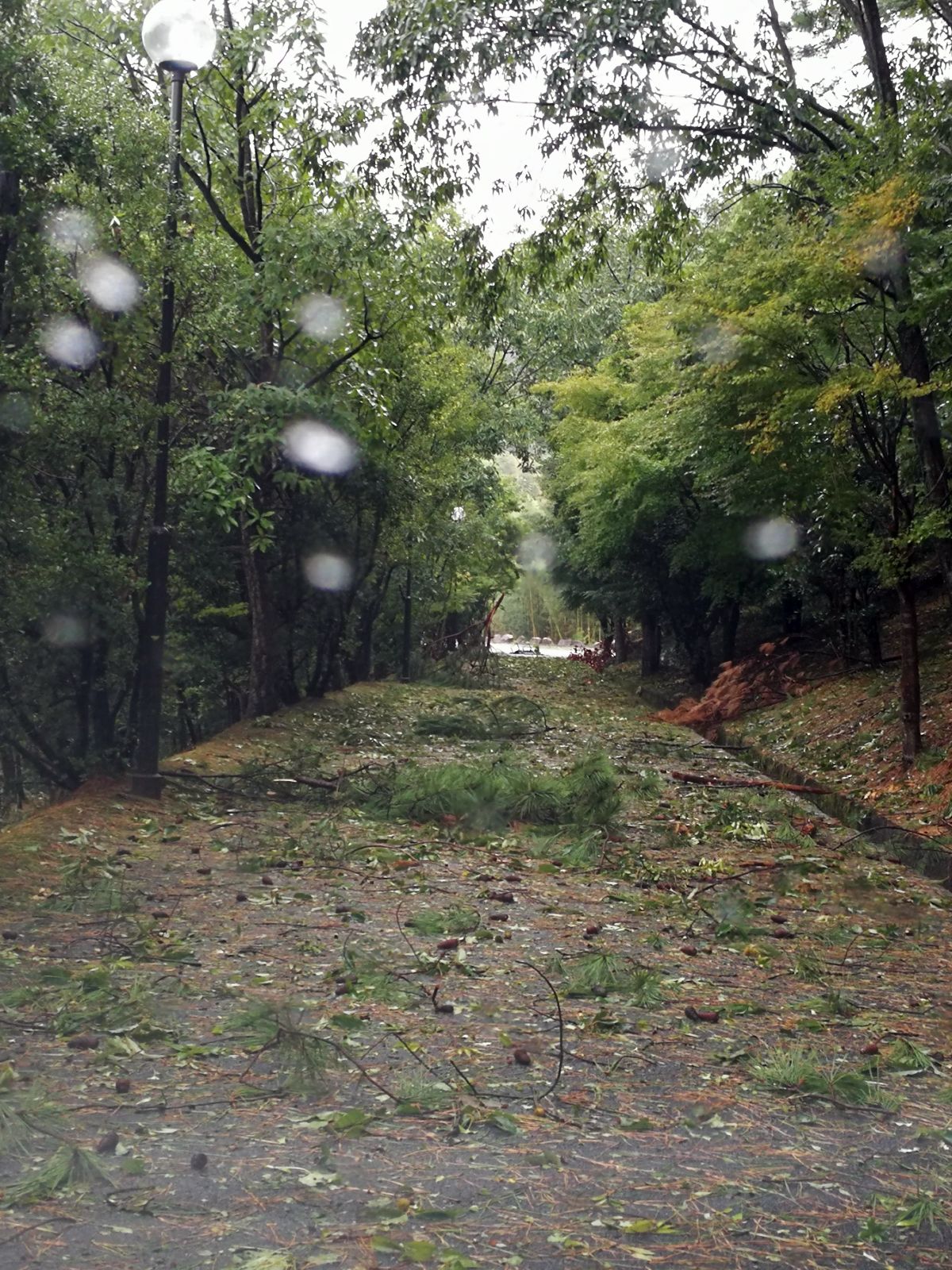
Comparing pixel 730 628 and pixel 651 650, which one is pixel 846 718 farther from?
pixel 651 650

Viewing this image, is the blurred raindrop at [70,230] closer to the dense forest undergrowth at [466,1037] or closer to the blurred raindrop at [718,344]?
the dense forest undergrowth at [466,1037]

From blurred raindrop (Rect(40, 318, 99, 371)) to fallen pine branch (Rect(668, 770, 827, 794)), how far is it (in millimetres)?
7481

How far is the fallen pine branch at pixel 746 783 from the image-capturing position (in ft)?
46.7

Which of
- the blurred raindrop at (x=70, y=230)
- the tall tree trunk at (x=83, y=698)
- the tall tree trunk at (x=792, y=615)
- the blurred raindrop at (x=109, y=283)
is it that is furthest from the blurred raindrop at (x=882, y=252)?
the tall tree trunk at (x=792, y=615)

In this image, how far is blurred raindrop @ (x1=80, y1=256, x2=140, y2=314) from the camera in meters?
11.8

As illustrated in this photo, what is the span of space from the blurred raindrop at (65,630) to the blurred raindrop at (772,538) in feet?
38.7

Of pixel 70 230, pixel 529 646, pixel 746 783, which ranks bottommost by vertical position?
pixel 746 783

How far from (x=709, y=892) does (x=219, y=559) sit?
1081 cm

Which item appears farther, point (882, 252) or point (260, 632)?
point (260, 632)

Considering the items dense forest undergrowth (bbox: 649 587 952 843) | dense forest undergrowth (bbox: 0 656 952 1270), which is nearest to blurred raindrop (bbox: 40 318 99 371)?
dense forest undergrowth (bbox: 0 656 952 1270)

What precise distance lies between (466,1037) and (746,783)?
359 inches

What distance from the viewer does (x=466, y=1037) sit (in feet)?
19.0

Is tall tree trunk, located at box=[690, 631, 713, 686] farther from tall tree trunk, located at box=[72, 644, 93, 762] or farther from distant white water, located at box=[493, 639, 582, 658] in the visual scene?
distant white water, located at box=[493, 639, 582, 658]

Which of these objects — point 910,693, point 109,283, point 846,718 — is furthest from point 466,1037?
point 846,718
